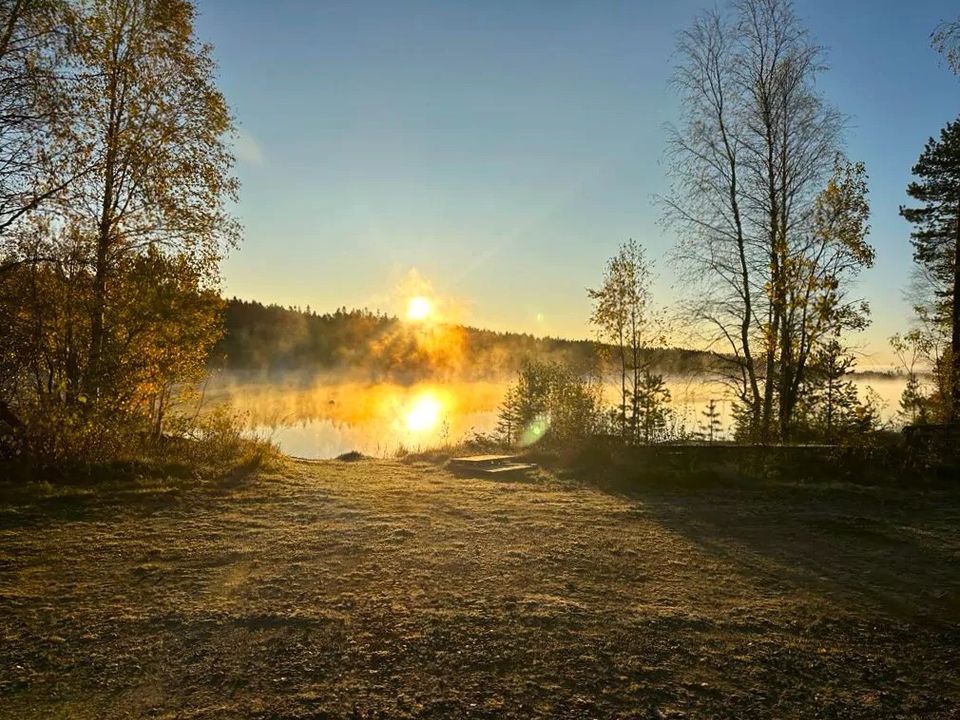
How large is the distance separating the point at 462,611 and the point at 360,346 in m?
93.6

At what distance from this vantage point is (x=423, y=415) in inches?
1623

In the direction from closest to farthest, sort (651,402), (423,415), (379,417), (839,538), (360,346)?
(839,538) < (651,402) < (379,417) < (423,415) < (360,346)

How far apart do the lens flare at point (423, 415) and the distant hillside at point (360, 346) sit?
27.3m

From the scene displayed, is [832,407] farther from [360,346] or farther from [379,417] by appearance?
[360,346]

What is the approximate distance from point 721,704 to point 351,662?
6.54 ft

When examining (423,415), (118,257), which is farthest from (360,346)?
(118,257)

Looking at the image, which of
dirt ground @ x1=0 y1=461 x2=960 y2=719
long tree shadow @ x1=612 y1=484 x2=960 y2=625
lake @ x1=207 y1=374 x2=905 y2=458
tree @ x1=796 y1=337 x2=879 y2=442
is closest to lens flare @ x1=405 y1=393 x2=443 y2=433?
lake @ x1=207 y1=374 x2=905 y2=458

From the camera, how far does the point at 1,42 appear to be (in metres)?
7.18

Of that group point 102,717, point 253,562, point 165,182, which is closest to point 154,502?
point 253,562

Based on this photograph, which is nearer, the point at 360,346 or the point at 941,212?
the point at 941,212

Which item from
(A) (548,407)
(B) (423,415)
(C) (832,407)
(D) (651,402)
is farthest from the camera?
(B) (423,415)

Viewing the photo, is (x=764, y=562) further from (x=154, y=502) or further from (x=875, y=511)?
(x=154, y=502)

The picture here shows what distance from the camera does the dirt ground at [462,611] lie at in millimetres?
3088

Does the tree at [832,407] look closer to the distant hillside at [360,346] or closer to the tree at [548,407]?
the tree at [548,407]
